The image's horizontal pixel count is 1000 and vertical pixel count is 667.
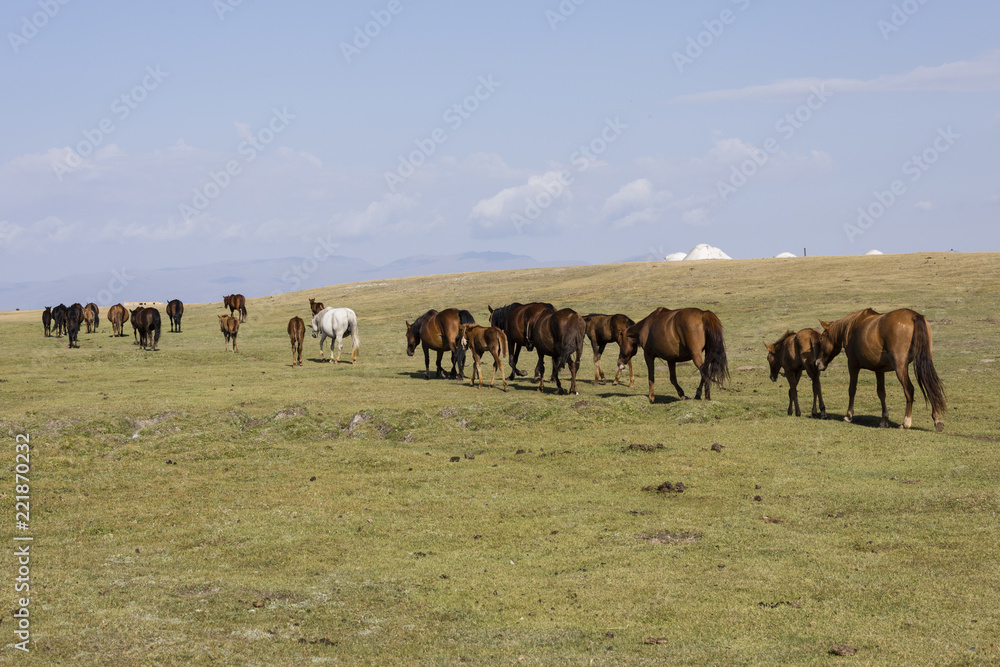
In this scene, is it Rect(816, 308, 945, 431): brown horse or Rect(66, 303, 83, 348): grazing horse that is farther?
Rect(66, 303, 83, 348): grazing horse

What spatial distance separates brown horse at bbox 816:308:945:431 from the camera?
17.0 meters

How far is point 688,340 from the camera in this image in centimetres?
2058

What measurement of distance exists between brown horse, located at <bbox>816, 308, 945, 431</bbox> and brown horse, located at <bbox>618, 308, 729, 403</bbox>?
251 centimetres

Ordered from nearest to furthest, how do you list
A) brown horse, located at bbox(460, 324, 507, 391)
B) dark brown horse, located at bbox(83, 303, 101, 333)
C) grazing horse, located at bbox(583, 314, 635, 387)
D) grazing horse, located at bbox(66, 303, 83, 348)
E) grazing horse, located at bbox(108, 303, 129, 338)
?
brown horse, located at bbox(460, 324, 507, 391) → grazing horse, located at bbox(583, 314, 635, 387) → grazing horse, located at bbox(66, 303, 83, 348) → grazing horse, located at bbox(108, 303, 129, 338) → dark brown horse, located at bbox(83, 303, 101, 333)

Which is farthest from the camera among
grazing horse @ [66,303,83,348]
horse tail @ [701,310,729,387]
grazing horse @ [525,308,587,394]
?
grazing horse @ [66,303,83,348]

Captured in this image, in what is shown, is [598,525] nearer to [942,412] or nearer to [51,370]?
[942,412]

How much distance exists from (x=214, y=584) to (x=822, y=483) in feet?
30.5

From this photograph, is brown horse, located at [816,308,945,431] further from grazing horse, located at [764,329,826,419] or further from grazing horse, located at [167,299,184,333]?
grazing horse, located at [167,299,184,333]

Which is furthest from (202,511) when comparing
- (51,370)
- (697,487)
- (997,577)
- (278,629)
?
(51,370)

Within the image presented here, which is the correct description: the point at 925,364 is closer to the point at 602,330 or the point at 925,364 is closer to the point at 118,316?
the point at 602,330

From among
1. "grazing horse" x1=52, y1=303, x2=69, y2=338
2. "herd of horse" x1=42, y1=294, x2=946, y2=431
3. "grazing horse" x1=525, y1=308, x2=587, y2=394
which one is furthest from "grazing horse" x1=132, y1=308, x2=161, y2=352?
"grazing horse" x1=525, y1=308, x2=587, y2=394

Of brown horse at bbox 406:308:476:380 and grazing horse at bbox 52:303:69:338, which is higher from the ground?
grazing horse at bbox 52:303:69:338

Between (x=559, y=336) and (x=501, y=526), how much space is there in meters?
12.1

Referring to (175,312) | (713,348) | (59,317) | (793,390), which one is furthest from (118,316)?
(793,390)
